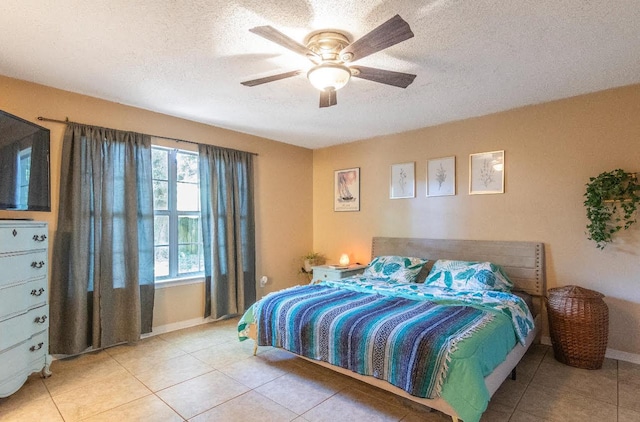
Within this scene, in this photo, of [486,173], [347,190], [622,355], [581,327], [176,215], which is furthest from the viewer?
[347,190]

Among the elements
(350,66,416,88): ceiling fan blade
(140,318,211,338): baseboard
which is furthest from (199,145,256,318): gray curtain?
(350,66,416,88): ceiling fan blade

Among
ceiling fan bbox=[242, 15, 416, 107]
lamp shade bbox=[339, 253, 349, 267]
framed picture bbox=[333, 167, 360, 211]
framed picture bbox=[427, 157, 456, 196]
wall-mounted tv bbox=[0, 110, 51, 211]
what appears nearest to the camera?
ceiling fan bbox=[242, 15, 416, 107]

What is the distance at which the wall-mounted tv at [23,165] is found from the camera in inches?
93.3

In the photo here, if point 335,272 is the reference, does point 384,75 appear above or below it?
above

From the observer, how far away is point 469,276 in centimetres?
329

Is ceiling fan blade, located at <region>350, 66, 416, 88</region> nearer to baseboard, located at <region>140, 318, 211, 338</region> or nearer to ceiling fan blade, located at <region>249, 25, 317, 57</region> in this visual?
ceiling fan blade, located at <region>249, 25, 317, 57</region>

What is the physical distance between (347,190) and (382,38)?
3233mm

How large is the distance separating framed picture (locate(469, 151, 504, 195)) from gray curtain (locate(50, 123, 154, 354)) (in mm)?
3497

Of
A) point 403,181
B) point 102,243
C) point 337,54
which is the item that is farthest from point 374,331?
point 102,243

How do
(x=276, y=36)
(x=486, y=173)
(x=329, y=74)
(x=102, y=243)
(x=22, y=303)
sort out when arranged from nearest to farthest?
(x=276, y=36) < (x=329, y=74) < (x=22, y=303) < (x=102, y=243) < (x=486, y=173)

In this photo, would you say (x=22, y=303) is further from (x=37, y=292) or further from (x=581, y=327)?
(x=581, y=327)

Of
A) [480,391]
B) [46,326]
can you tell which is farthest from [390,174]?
[46,326]

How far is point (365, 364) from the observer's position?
2.22 metres

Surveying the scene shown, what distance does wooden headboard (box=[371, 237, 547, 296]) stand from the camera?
10.8 ft
